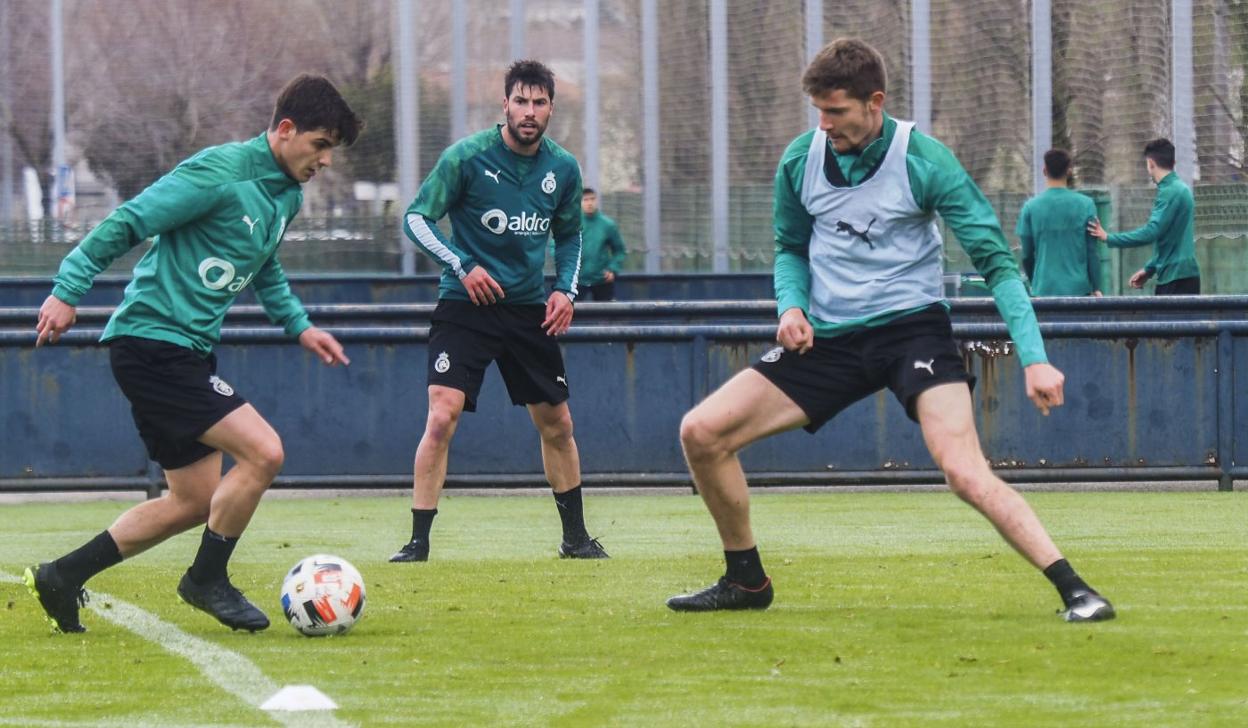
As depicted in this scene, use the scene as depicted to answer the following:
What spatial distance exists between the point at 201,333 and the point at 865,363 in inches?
83.6

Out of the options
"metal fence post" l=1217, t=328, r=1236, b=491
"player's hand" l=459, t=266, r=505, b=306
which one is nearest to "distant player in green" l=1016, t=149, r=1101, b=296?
"metal fence post" l=1217, t=328, r=1236, b=491

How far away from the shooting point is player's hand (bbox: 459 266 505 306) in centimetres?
929

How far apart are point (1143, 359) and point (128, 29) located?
17854 mm

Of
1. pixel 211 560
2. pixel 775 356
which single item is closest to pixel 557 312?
pixel 775 356

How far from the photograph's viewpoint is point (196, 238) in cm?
712

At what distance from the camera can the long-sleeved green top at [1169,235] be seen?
1594 centimetres

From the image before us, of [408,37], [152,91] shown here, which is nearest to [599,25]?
[408,37]

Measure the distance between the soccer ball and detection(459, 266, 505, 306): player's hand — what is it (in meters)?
2.30

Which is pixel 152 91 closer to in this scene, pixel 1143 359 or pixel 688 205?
pixel 688 205

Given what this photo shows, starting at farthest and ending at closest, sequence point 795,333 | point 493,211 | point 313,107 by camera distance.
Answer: point 493,211, point 313,107, point 795,333

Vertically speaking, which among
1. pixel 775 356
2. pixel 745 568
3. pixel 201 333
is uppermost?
pixel 201 333

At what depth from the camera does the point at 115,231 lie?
690 centimetres

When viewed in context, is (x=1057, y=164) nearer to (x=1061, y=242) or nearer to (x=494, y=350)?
(x=1061, y=242)

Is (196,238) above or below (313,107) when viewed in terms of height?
below
